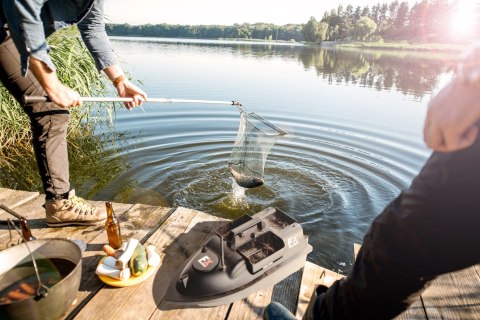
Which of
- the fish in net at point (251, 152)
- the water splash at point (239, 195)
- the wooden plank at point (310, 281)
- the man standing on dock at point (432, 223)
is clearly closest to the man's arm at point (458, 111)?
the man standing on dock at point (432, 223)

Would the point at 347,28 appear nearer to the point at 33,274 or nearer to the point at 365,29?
the point at 365,29

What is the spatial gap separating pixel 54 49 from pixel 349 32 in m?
86.5

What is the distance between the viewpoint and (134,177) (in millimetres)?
5406

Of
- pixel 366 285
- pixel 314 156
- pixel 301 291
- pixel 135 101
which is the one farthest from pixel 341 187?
pixel 366 285

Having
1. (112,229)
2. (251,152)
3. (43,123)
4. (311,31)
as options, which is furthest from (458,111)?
(311,31)

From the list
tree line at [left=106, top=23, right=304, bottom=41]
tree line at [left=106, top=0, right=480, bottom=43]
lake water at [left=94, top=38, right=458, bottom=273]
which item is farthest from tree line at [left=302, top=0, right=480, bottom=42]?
lake water at [left=94, top=38, right=458, bottom=273]

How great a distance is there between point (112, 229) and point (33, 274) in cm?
67

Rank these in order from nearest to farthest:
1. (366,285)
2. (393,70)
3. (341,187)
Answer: (366,285) → (341,187) → (393,70)

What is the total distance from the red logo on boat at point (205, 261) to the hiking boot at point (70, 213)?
123 centimetres

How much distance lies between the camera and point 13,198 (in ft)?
10.6

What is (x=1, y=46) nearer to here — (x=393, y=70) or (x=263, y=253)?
(x=263, y=253)

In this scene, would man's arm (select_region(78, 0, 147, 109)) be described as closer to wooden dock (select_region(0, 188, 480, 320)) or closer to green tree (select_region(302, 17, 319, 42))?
wooden dock (select_region(0, 188, 480, 320))

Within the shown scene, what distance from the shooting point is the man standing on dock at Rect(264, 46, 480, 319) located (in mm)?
886

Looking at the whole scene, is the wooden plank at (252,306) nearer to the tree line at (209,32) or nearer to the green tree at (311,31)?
the green tree at (311,31)
